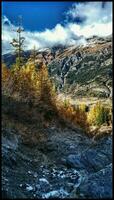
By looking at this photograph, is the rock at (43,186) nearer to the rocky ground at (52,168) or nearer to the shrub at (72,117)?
the rocky ground at (52,168)

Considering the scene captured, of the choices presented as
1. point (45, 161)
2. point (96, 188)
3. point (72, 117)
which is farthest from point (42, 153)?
point (72, 117)

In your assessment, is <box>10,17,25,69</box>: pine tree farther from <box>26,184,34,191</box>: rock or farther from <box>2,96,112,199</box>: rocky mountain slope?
<box>26,184,34,191</box>: rock

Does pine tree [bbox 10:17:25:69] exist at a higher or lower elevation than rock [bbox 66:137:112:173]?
higher

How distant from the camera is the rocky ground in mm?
21312

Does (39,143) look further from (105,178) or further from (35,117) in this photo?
(105,178)

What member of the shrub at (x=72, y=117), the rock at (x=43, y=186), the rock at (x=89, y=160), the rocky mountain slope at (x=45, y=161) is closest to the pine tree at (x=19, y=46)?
the shrub at (x=72, y=117)

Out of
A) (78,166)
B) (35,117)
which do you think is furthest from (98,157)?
(35,117)

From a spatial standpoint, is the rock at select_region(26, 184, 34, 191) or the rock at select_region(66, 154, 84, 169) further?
the rock at select_region(66, 154, 84, 169)

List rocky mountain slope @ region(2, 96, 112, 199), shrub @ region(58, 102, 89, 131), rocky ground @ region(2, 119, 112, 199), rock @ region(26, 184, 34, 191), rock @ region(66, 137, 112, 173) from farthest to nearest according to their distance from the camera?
shrub @ region(58, 102, 89, 131)
rock @ region(66, 137, 112, 173)
rock @ region(26, 184, 34, 191)
rocky mountain slope @ region(2, 96, 112, 199)
rocky ground @ region(2, 119, 112, 199)

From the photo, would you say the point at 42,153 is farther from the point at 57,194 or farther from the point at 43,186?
the point at 57,194

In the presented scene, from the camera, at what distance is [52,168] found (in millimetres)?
30812

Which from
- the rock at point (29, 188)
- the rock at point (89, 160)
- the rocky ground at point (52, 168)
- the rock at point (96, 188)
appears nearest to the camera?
the rock at point (96, 188)

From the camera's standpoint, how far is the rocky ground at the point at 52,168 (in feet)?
69.9

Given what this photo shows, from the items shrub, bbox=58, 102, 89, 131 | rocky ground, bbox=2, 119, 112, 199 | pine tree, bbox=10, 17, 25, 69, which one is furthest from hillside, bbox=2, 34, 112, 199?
pine tree, bbox=10, 17, 25, 69
